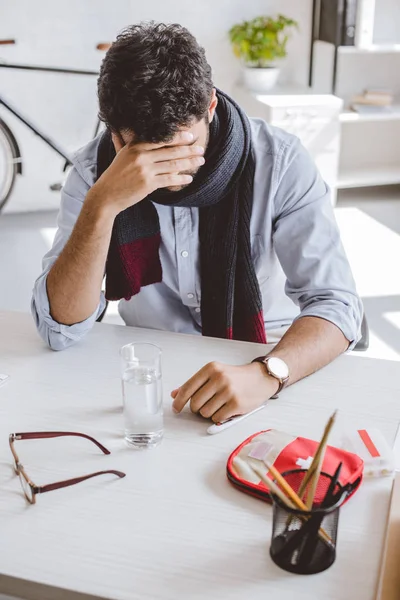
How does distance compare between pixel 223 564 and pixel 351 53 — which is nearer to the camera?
pixel 223 564

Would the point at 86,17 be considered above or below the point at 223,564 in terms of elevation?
above

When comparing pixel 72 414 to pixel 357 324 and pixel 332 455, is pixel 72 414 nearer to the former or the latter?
pixel 332 455

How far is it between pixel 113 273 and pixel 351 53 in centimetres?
328

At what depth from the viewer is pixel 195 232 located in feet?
5.01

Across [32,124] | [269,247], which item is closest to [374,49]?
[32,124]

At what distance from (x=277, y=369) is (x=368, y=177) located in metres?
3.38

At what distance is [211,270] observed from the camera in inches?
60.0

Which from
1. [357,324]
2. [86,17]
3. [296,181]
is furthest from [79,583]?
[86,17]

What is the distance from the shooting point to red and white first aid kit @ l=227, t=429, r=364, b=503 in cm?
95

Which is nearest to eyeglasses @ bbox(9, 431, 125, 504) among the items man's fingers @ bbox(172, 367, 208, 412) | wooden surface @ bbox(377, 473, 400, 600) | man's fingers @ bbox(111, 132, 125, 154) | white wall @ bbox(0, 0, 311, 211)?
man's fingers @ bbox(172, 367, 208, 412)

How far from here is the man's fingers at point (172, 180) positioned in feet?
4.23

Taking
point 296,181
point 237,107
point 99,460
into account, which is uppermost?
point 237,107

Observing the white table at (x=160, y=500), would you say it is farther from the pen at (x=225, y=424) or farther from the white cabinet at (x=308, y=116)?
the white cabinet at (x=308, y=116)

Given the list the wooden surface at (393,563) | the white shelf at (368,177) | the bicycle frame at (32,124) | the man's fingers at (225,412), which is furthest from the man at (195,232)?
the white shelf at (368,177)
